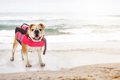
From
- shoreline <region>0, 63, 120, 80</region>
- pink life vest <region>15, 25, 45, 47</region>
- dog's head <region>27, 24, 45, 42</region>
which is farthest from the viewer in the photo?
pink life vest <region>15, 25, 45, 47</region>

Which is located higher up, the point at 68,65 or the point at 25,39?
the point at 25,39

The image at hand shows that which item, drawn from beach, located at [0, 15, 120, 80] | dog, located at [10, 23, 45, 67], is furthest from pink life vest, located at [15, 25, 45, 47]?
beach, located at [0, 15, 120, 80]

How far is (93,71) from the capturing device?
15.2ft

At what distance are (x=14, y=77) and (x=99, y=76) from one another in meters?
1.04

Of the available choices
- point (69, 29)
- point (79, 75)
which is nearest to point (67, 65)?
point (79, 75)

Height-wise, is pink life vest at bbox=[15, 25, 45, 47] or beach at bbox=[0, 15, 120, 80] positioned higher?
pink life vest at bbox=[15, 25, 45, 47]

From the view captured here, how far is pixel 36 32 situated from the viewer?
4672mm

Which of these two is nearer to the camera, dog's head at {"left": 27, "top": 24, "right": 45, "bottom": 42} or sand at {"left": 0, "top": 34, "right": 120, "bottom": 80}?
sand at {"left": 0, "top": 34, "right": 120, "bottom": 80}

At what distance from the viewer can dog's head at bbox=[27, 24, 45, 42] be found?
4645mm

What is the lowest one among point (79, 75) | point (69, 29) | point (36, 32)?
point (69, 29)

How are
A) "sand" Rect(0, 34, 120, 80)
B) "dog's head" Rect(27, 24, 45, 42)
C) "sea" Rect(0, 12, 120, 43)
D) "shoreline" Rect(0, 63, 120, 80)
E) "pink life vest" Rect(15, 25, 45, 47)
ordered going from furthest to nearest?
1. "sea" Rect(0, 12, 120, 43)
2. "pink life vest" Rect(15, 25, 45, 47)
3. "dog's head" Rect(27, 24, 45, 42)
4. "sand" Rect(0, 34, 120, 80)
5. "shoreline" Rect(0, 63, 120, 80)

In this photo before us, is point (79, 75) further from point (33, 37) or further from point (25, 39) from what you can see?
point (25, 39)

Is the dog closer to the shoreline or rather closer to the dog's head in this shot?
the dog's head

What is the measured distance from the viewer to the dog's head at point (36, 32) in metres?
4.64
